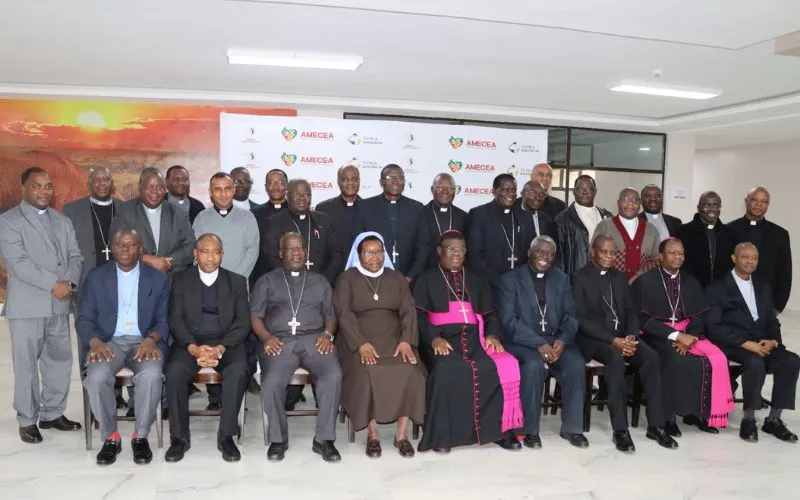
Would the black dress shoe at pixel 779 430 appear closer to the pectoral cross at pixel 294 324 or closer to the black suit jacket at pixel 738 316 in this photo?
the black suit jacket at pixel 738 316

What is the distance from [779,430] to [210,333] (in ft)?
12.7

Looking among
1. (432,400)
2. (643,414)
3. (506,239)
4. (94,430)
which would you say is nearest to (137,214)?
(94,430)

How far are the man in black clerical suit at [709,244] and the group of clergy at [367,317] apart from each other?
0.69 feet

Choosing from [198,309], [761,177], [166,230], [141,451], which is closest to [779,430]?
[198,309]

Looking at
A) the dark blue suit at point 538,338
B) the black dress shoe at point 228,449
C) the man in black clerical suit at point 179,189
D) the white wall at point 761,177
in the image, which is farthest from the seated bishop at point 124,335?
the white wall at point 761,177

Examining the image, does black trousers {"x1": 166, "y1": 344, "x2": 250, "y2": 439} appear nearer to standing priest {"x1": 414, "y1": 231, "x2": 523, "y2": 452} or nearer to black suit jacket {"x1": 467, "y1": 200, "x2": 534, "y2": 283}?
standing priest {"x1": 414, "y1": 231, "x2": 523, "y2": 452}

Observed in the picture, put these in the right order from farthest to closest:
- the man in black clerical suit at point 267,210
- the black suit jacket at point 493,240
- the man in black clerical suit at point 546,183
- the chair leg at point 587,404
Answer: the man in black clerical suit at point 546,183
the black suit jacket at point 493,240
the man in black clerical suit at point 267,210
the chair leg at point 587,404

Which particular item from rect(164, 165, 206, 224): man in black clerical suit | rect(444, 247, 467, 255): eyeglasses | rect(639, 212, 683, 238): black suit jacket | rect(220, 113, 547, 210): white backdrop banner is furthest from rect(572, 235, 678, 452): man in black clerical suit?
rect(220, 113, 547, 210): white backdrop banner

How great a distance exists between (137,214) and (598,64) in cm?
451

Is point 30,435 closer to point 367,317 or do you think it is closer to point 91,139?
point 367,317

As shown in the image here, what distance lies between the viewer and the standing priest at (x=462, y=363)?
3.99 m

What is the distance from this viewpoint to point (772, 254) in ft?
17.3

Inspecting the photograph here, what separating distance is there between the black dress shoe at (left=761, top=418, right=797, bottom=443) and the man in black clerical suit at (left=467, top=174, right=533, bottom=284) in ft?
6.75

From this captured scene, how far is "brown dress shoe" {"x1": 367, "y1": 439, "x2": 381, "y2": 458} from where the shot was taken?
387 centimetres
